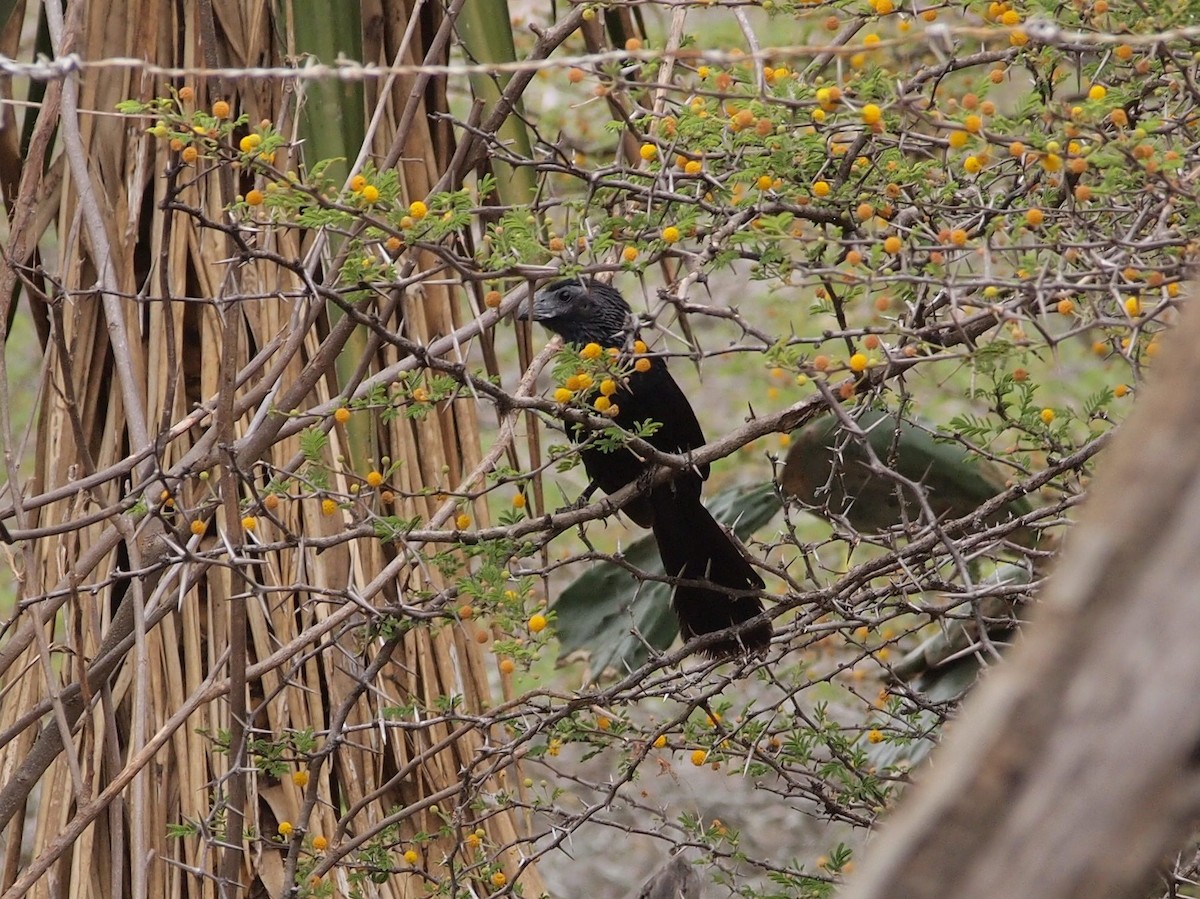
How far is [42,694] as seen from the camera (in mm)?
→ 2920

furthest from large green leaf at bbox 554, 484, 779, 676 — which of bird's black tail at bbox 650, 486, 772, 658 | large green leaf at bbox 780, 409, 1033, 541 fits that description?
large green leaf at bbox 780, 409, 1033, 541

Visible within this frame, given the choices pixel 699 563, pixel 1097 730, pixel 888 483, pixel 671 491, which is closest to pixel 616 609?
pixel 699 563

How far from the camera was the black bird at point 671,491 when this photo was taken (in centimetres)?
352

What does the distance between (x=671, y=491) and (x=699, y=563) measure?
22 centimetres

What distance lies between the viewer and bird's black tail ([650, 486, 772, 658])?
11.6 ft

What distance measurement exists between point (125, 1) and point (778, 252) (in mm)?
1946

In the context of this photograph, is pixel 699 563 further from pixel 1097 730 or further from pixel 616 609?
pixel 1097 730

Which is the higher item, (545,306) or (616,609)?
(545,306)

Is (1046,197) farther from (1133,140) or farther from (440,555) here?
(440,555)

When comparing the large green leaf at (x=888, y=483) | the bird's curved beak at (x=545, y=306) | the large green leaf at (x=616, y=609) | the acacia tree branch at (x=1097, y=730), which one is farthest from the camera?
the bird's curved beak at (x=545, y=306)

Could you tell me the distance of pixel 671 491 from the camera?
371cm

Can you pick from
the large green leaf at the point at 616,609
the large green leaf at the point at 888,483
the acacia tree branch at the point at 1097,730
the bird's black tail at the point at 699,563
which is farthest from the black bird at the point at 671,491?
the acacia tree branch at the point at 1097,730

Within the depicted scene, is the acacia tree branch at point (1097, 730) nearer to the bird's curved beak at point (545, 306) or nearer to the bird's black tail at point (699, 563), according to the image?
the bird's black tail at point (699, 563)

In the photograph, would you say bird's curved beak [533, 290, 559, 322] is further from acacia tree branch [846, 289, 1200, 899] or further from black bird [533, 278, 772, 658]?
acacia tree branch [846, 289, 1200, 899]
